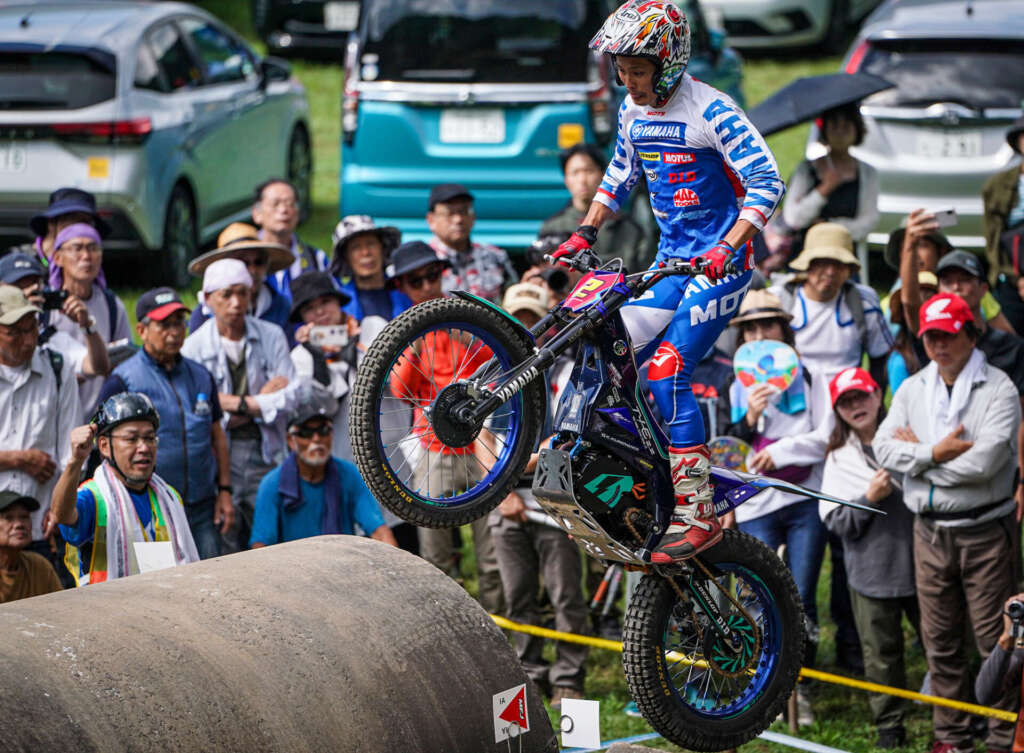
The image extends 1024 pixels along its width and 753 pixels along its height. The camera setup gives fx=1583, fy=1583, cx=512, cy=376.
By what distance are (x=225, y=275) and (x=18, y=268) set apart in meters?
1.19

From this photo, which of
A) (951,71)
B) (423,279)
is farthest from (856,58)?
(423,279)

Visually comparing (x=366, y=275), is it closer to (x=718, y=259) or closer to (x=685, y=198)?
(x=685, y=198)

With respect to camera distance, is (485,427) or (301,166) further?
(301,166)

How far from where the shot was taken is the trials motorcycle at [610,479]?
5895mm

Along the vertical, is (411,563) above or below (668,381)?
below

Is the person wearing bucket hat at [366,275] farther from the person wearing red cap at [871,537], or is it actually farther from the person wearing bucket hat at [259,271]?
the person wearing red cap at [871,537]

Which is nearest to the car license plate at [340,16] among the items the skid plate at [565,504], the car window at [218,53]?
the car window at [218,53]

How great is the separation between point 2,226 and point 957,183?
7.97m

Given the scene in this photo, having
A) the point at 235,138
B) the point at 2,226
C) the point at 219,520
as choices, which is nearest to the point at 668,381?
the point at 219,520

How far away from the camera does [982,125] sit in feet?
43.3

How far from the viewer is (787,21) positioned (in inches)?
868

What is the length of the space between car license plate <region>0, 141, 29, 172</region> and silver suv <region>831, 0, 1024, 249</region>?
6859 millimetres

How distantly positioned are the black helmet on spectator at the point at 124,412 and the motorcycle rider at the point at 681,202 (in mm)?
2764

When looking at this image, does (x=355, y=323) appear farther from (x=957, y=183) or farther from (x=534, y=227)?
(x=957, y=183)
